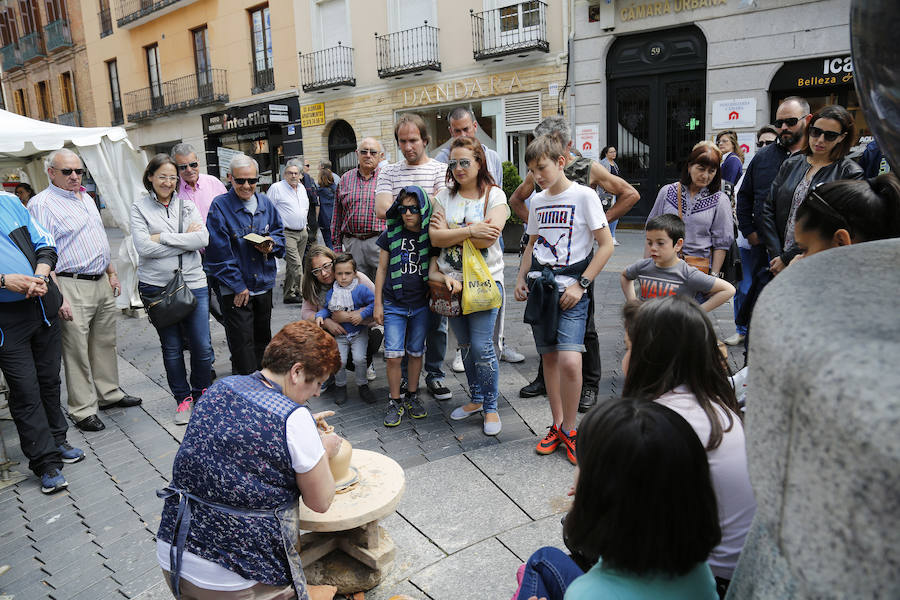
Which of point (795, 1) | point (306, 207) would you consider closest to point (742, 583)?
point (306, 207)

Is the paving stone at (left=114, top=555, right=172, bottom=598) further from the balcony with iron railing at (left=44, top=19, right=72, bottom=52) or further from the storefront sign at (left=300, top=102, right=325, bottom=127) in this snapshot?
the balcony with iron railing at (left=44, top=19, right=72, bottom=52)

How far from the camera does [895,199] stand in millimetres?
2211

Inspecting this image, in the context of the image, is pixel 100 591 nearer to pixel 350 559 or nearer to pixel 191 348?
pixel 350 559

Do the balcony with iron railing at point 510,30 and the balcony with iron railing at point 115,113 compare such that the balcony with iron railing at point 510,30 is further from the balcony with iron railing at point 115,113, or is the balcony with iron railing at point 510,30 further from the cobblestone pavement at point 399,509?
the balcony with iron railing at point 115,113

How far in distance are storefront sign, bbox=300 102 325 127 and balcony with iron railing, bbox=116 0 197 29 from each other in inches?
251

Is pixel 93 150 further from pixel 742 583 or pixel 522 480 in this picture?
pixel 742 583

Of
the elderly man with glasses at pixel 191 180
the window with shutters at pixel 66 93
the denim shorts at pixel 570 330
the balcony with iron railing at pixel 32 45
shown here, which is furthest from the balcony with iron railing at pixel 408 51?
the balcony with iron railing at pixel 32 45

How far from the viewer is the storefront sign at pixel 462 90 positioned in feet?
49.9

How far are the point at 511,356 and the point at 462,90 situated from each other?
39.8 feet

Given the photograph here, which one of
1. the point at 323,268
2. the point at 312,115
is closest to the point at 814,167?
the point at 323,268

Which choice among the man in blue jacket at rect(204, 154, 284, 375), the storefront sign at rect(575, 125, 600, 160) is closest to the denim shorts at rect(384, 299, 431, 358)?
the man in blue jacket at rect(204, 154, 284, 375)

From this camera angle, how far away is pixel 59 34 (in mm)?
26859

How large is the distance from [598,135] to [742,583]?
13713 millimetres

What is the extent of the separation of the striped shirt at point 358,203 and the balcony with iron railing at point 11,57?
3224 centimetres
